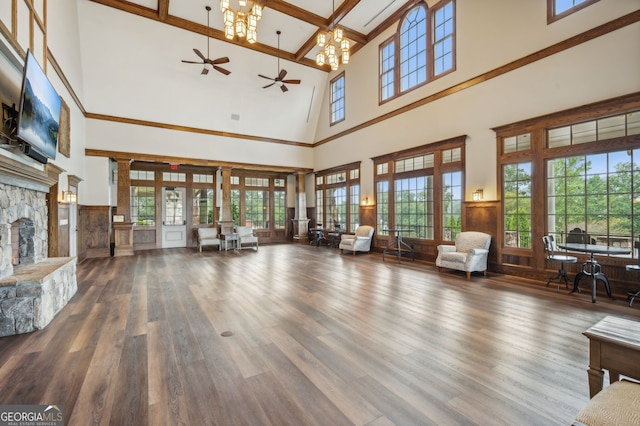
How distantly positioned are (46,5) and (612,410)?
25.7 ft

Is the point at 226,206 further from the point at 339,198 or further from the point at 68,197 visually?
the point at 68,197

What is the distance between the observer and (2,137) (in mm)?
2992

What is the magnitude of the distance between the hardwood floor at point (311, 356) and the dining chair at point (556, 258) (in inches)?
15.1

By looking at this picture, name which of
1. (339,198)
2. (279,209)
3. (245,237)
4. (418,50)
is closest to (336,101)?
(339,198)

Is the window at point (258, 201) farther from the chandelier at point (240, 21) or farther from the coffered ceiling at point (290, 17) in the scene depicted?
the chandelier at point (240, 21)

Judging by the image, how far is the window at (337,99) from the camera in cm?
1034

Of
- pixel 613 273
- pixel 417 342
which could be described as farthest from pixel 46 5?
pixel 613 273

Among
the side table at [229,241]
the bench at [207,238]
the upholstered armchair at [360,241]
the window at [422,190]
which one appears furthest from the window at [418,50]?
the bench at [207,238]

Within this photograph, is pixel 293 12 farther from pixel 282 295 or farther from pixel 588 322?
pixel 588 322

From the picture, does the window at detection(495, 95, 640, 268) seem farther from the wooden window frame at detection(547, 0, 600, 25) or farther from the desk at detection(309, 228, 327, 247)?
the desk at detection(309, 228, 327, 247)

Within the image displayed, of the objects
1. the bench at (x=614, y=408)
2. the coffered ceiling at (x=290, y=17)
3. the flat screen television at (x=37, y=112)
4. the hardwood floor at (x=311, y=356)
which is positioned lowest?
the hardwood floor at (x=311, y=356)

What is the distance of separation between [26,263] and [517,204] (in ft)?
26.0

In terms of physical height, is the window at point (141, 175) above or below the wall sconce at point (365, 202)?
above

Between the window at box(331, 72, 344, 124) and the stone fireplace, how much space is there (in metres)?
8.51
